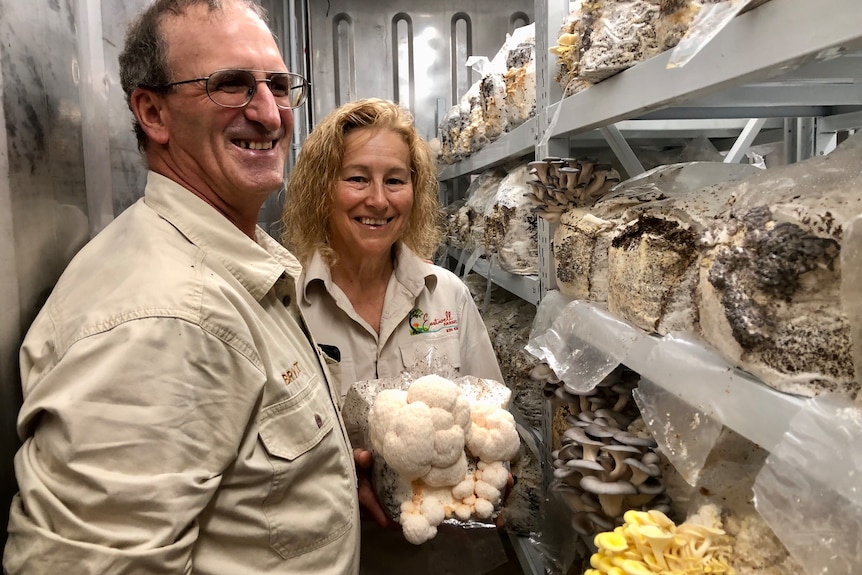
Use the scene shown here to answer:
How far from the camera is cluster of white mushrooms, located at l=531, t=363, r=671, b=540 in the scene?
0.97 meters

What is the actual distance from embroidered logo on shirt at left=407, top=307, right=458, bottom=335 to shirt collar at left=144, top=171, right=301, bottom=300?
2.79ft

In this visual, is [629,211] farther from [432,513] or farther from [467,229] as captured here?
[467,229]

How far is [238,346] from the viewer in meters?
0.84

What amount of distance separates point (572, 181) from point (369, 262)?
28.2 inches

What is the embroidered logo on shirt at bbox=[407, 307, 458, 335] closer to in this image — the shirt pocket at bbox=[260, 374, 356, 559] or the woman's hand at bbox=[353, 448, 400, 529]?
the woman's hand at bbox=[353, 448, 400, 529]

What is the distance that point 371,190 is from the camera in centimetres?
179

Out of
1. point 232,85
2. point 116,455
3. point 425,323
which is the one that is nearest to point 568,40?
point 232,85

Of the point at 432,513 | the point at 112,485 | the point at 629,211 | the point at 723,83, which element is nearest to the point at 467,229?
the point at 629,211

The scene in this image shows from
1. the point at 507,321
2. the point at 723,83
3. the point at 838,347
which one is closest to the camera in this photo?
the point at 838,347

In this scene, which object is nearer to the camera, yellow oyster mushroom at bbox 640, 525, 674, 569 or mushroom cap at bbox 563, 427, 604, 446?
yellow oyster mushroom at bbox 640, 525, 674, 569

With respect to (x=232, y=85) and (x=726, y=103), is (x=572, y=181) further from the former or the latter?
(x=232, y=85)

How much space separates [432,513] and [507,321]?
64.5 inches

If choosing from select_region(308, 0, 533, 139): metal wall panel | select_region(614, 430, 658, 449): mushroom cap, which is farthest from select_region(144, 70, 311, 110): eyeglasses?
select_region(308, 0, 533, 139): metal wall panel

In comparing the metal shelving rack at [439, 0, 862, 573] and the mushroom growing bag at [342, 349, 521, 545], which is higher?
the metal shelving rack at [439, 0, 862, 573]
